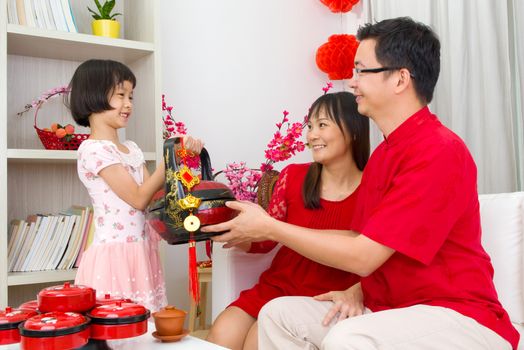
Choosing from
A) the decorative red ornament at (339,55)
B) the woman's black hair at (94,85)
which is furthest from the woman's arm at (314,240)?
the decorative red ornament at (339,55)

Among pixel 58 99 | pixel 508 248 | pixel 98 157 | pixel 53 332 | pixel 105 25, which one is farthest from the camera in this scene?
pixel 58 99

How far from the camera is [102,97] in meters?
1.96

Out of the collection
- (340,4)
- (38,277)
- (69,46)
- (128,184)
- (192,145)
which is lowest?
(38,277)

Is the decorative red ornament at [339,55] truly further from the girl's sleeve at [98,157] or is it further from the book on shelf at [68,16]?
the girl's sleeve at [98,157]

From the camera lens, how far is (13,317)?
3.78 ft

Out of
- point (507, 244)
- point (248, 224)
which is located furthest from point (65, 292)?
point (507, 244)

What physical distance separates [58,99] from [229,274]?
1.17 metres

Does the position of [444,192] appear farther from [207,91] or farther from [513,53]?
[207,91]

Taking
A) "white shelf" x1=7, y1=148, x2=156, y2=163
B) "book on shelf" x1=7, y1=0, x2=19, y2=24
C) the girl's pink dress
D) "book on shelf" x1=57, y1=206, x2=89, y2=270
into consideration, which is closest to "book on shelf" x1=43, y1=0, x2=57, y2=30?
"book on shelf" x1=7, y1=0, x2=19, y2=24

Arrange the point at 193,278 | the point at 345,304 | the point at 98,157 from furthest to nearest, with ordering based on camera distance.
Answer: the point at 98,157 → the point at 345,304 → the point at 193,278

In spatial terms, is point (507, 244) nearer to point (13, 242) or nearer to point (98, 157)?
point (98, 157)

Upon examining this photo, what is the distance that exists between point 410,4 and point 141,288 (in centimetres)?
194

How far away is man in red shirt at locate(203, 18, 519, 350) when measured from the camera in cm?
129

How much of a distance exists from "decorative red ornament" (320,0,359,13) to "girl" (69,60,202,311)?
1622mm
